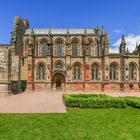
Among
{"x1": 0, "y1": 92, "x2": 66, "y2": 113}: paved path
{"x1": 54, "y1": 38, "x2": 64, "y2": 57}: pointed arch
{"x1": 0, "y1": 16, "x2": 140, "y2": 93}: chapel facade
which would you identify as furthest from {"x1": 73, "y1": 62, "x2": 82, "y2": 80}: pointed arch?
{"x1": 0, "y1": 92, "x2": 66, "y2": 113}: paved path

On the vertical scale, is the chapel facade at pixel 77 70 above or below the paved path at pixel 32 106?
above

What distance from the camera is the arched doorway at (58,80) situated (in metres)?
44.6

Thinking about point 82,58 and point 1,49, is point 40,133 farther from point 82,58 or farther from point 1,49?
point 82,58

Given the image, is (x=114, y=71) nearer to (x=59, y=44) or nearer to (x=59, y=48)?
(x=59, y=48)

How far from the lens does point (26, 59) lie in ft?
150

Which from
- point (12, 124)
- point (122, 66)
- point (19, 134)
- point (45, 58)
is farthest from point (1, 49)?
point (122, 66)

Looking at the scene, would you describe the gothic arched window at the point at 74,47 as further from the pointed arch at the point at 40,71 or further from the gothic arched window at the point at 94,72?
the pointed arch at the point at 40,71

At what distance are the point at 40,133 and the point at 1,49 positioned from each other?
71.3 ft

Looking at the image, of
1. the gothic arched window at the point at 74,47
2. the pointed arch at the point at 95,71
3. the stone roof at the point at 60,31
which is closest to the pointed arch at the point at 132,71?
the pointed arch at the point at 95,71

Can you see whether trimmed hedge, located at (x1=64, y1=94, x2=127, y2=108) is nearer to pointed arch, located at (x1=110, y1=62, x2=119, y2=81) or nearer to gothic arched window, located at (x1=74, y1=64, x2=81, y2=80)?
gothic arched window, located at (x1=74, y1=64, x2=81, y2=80)

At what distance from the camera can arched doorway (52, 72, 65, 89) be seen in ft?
146

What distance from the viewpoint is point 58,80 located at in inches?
1781


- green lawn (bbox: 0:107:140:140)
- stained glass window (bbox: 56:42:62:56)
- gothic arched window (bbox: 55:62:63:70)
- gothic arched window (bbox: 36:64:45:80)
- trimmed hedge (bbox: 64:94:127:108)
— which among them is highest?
stained glass window (bbox: 56:42:62:56)

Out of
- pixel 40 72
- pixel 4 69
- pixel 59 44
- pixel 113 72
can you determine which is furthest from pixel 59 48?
pixel 4 69
